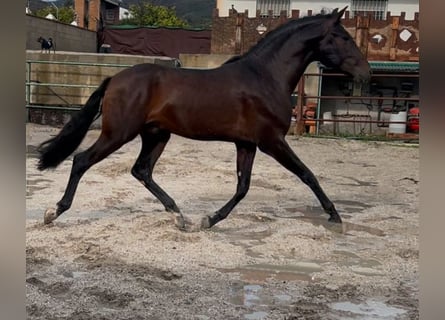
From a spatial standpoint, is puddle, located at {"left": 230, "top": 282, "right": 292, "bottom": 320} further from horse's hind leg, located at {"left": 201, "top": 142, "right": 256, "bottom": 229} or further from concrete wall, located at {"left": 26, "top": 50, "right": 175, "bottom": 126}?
concrete wall, located at {"left": 26, "top": 50, "right": 175, "bottom": 126}

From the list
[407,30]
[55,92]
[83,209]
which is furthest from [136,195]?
[407,30]

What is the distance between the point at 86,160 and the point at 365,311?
2.18 meters

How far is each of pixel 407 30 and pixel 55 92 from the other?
8.60 meters

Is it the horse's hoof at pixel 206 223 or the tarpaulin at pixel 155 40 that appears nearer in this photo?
the horse's hoof at pixel 206 223

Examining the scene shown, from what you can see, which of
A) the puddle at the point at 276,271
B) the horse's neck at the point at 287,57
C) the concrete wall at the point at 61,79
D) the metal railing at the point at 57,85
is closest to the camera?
the puddle at the point at 276,271

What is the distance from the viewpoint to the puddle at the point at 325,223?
427 centimetres

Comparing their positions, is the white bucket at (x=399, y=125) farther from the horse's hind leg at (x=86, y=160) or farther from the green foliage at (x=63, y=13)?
the green foliage at (x=63, y=13)

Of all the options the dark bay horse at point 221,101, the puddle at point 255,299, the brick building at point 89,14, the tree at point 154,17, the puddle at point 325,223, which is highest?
the tree at point 154,17

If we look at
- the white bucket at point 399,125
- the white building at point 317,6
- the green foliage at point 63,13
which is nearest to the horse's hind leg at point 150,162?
the white bucket at point 399,125

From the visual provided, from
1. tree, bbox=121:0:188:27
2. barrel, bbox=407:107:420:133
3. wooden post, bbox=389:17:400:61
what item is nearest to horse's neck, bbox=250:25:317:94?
barrel, bbox=407:107:420:133

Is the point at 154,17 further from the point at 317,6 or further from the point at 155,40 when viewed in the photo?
the point at 317,6

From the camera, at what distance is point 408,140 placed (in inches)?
433
